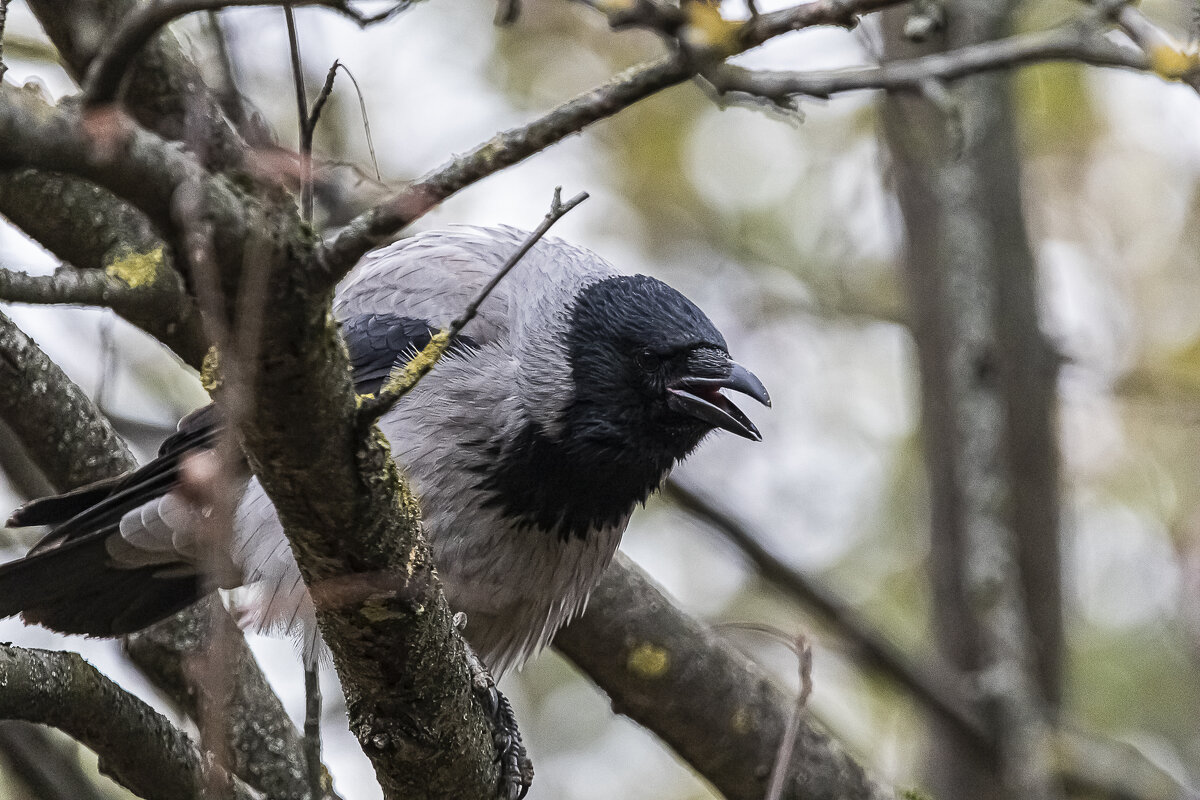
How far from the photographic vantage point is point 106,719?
13.4ft

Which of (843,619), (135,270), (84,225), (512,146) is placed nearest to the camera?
(512,146)

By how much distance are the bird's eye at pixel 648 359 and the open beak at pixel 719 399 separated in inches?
4.0

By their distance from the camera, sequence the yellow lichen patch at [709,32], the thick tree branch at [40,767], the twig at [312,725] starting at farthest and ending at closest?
1. the thick tree branch at [40,767]
2. the twig at [312,725]
3. the yellow lichen patch at [709,32]

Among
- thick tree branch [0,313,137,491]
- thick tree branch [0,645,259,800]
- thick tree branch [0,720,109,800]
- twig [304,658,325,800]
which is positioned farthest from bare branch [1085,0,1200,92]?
thick tree branch [0,720,109,800]

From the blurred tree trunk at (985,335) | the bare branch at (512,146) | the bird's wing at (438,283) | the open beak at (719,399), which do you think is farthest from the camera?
the blurred tree trunk at (985,335)

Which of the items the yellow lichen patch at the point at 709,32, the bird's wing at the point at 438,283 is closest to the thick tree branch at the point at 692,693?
the bird's wing at the point at 438,283

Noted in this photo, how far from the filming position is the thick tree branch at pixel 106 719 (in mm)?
3859

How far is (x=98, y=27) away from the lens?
15.8ft

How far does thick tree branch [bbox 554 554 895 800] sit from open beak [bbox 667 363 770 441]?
1.20 meters

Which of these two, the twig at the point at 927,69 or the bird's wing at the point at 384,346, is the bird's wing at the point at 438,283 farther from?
the twig at the point at 927,69

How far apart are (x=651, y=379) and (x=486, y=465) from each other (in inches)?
26.9

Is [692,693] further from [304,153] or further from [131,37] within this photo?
[131,37]

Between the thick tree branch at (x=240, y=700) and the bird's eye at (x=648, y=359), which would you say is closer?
the bird's eye at (x=648, y=359)

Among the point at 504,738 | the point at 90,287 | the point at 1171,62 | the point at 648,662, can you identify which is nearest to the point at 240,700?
the point at 504,738
